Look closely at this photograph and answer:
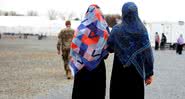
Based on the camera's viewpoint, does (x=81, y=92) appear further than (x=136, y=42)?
Yes

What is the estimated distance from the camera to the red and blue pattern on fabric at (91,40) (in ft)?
25.8

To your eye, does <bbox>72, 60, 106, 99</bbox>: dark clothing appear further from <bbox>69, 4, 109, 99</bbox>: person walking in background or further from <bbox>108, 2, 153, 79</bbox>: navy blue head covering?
<bbox>108, 2, 153, 79</bbox>: navy blue head covering

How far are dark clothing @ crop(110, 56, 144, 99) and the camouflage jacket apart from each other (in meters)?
8.33

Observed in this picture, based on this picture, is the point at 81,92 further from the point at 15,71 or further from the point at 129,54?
the point at 15,71

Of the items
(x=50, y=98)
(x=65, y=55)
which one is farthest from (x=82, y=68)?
(x=65, y=55)

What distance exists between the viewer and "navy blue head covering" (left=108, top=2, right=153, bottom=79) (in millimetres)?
7391

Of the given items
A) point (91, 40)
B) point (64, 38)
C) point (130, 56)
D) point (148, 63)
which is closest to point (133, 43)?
point (130, 56)

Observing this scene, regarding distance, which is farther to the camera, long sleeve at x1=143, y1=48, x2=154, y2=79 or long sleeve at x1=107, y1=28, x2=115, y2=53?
long sleeve at x1=107, y1=28, x2=115, y2=53

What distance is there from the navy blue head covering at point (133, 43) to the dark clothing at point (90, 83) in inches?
21.5

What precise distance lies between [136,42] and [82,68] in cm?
100

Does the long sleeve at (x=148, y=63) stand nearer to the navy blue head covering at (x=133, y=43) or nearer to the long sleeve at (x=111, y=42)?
the navy blue head covering at (x=133, y=43)

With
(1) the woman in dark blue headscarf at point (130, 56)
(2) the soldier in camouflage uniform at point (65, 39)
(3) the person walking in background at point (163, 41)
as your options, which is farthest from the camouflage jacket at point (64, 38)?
(3) the person walking in background at point (163, 41)

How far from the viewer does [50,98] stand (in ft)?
38.1

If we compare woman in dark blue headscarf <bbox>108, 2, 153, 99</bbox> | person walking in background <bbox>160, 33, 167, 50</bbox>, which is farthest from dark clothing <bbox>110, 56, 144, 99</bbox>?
person walking in background <bbox>160, 33, 167, 50</bbox>
